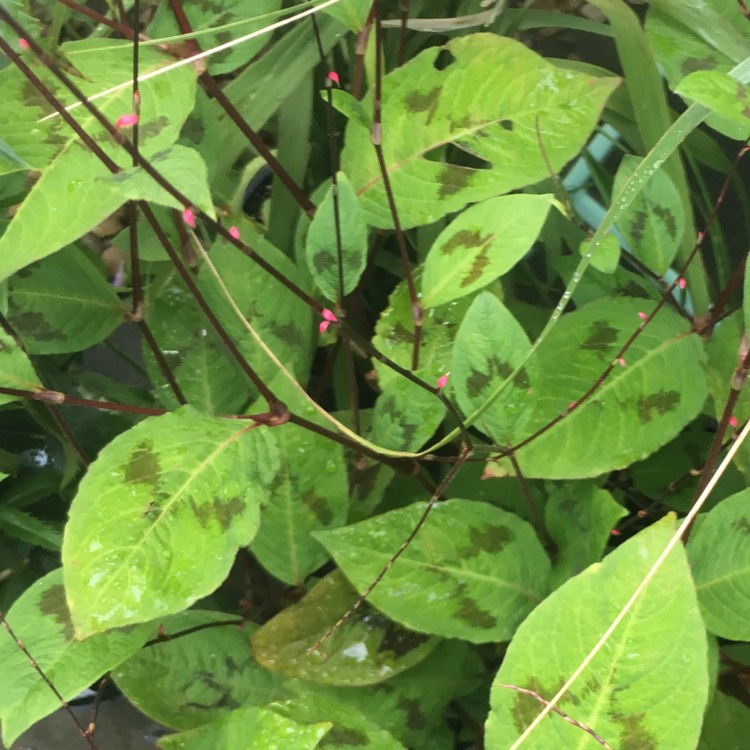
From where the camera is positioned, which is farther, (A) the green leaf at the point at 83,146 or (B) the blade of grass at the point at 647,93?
(B) the blade of grass at the point at 647,93

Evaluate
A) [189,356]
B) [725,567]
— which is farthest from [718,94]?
[189,356]

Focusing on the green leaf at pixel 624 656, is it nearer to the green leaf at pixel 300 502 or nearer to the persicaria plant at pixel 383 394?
the persicaria plant at pixel 383 394

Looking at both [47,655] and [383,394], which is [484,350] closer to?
[383,394]

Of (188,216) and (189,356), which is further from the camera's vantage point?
(189,356)

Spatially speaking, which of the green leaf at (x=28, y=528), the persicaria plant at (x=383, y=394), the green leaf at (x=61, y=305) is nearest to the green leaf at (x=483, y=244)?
the persicaria plant at (x=383, y=394)

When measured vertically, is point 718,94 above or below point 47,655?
above

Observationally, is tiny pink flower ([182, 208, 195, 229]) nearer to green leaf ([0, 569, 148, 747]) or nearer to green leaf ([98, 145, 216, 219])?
green leaf ([98, 145, 216, 219])
